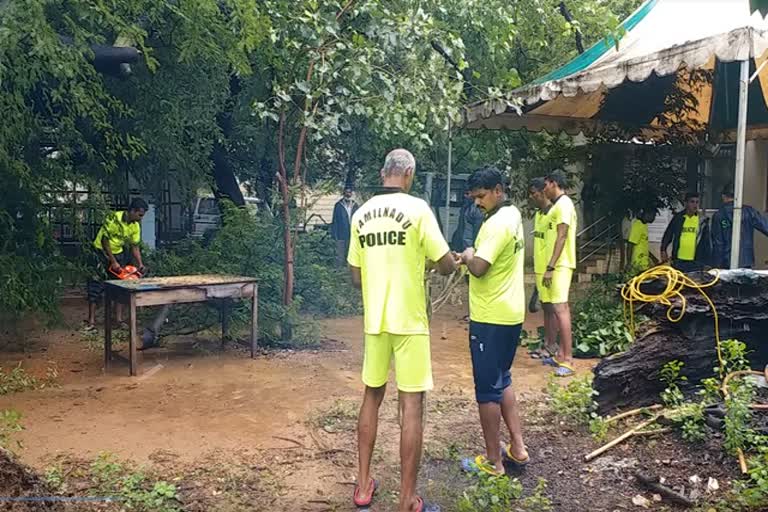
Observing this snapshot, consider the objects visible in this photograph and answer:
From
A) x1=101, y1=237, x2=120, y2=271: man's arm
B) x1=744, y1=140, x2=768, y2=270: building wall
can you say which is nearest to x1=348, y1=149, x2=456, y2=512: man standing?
x1=101, y1=237, x2=120, y2=271: man's arm

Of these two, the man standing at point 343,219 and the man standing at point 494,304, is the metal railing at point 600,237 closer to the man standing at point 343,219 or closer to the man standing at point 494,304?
the man standing at point 343,219

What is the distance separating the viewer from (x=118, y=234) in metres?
9.37

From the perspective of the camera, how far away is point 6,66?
6348 millimetres

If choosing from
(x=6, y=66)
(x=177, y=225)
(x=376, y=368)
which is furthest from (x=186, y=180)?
(x=376, y=368)

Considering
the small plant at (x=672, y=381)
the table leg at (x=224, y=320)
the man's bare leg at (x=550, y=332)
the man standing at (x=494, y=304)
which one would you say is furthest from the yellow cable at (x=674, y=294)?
the table leg at (x=224, y=320)

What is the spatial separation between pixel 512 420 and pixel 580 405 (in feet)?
4.31

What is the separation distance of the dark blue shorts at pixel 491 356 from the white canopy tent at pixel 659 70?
130 inches

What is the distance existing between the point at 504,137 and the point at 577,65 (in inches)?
109

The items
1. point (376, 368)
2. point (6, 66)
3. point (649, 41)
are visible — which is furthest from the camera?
point (649, 41)

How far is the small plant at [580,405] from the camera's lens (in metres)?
5.23

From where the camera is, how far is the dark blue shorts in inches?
170

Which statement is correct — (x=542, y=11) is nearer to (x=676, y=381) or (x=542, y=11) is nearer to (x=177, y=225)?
(x=676, y=381)

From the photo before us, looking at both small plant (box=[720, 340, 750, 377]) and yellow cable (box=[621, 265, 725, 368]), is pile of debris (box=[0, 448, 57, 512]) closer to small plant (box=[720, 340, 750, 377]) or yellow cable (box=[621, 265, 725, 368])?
yellow cable (box=[621, 265, 725, 368])

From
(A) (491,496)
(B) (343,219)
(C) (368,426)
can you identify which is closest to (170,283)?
(C) (368,426)
